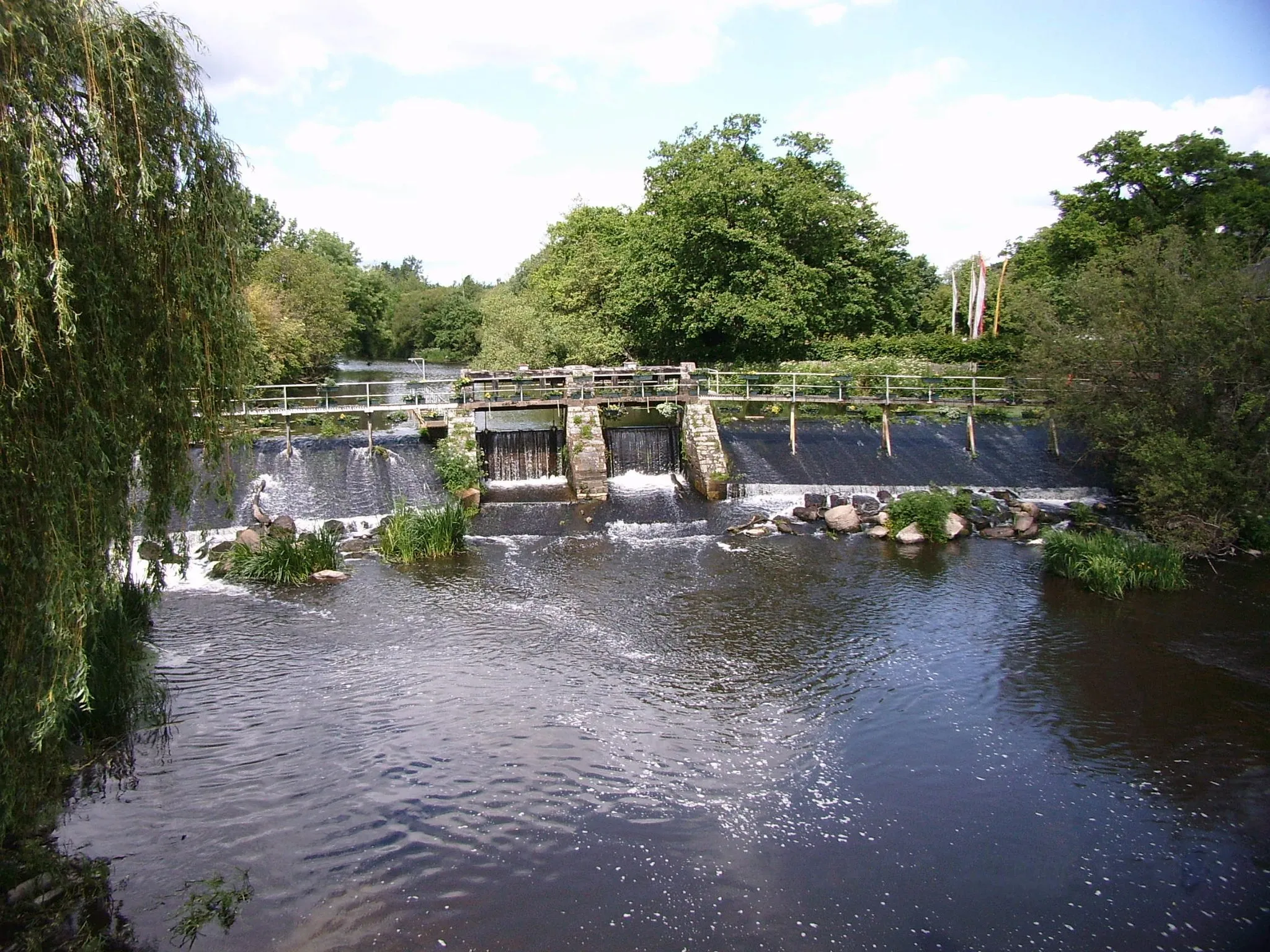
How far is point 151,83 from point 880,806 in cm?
1035

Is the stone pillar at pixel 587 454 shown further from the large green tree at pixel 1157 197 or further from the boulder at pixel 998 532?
the large green tree at pixel 1157 197

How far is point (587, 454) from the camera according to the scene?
22547 mm

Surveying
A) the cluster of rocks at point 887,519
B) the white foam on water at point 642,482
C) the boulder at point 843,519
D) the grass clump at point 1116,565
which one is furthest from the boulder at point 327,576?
the grass clump at point 1116,565

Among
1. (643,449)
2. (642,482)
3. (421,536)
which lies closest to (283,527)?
(421,536)

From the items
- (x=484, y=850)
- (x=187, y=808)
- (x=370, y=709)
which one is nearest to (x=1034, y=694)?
(x=484, y=850)

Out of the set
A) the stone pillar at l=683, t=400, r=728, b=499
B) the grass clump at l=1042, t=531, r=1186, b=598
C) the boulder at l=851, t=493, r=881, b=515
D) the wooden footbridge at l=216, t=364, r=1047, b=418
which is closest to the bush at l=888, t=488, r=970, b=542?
the boulder at l=851, t=493, r=881, b=515

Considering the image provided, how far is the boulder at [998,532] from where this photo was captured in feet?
67.3

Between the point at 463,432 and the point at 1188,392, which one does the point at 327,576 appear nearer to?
the point at 463,432

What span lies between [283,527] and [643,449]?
10123 millimetres

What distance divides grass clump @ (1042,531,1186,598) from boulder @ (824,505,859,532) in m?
4.47

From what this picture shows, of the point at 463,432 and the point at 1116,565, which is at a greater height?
the point at 463,432

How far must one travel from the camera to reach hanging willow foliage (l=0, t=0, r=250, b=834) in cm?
653

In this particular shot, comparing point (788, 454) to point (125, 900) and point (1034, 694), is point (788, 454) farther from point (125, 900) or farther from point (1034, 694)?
point (125, 900)

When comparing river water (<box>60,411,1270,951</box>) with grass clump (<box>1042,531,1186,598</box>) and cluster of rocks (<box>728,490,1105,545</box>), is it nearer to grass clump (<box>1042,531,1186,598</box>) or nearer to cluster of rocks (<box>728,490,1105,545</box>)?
grass clump (<box>1042,531,1186,598</box>)
